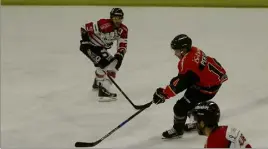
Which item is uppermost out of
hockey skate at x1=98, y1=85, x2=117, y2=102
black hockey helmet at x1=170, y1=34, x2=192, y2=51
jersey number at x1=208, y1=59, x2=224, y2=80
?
black hockey helmet at x1=170, y1=34, x2=192, y2=51

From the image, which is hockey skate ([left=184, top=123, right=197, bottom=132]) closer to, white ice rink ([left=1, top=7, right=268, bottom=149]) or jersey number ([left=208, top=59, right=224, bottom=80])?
white ice rink ([left=1, top=7, right=268, bottom=149])

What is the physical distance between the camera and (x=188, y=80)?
10.3 feet

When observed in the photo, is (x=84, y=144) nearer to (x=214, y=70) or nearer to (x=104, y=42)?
(x=214, y=70)

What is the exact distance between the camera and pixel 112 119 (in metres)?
3.67

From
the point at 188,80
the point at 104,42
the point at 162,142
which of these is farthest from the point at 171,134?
the point at 104,42

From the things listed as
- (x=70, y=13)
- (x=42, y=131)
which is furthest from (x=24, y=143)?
(x=70, y=13)

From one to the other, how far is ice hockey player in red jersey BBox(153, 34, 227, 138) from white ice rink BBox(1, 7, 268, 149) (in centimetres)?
17

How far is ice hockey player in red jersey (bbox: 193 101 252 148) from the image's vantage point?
89.0 inches

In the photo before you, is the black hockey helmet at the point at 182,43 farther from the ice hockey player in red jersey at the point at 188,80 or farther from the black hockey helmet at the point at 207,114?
the black hockey helmet at the point at 207,114

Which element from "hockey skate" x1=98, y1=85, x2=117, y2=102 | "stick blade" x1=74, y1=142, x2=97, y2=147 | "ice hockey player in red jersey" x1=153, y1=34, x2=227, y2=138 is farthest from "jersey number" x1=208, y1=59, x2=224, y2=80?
"hockey skate" x1=98, y1=85, x2=117, y2=102

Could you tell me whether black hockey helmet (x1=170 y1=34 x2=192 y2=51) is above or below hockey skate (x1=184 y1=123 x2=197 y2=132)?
above

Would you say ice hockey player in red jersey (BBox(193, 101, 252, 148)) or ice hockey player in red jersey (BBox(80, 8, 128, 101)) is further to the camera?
ice hockey player in red jersey (BBox(80, 8, 128, 101))

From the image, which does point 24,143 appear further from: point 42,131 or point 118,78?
point 118,78

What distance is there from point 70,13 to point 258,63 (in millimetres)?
3030
